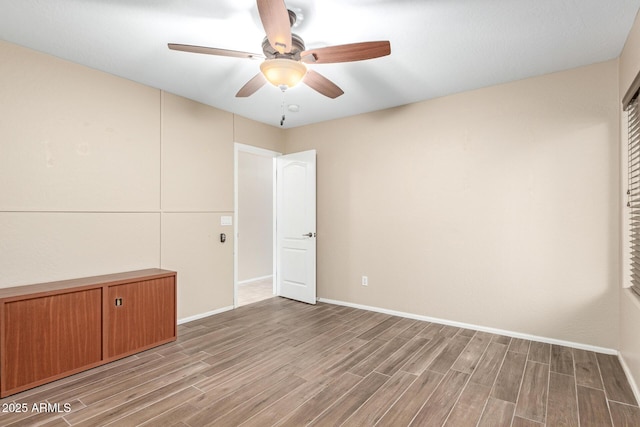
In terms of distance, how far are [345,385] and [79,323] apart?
7.14 feet

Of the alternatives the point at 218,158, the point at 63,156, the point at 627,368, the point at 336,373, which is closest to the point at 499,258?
the point at 627,368

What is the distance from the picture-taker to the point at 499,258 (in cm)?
342

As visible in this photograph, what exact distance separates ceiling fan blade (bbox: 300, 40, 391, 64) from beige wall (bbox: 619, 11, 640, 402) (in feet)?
5.76

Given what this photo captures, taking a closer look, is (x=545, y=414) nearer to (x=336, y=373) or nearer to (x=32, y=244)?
(x=336, y=373)

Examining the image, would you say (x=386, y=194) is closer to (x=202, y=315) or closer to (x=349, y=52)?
(x=349, y=52)

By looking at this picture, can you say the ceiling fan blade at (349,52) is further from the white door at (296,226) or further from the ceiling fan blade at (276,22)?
the white door at (296,226)

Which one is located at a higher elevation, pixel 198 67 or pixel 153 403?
pixel 198 67

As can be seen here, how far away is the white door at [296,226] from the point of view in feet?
15.4

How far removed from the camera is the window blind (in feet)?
7.98

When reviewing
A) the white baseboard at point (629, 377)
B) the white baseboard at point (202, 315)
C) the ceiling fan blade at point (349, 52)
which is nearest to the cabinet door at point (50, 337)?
the white baseboard at point (202, 315)

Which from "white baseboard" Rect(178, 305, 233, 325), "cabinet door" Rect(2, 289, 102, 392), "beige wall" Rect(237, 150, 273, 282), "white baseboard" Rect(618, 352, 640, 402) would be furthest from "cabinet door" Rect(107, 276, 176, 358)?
"white baseboard" Rect(618, 352, 640, 402)

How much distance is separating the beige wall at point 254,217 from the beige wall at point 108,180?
5.67 ft

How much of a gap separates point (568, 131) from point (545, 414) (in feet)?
8.02

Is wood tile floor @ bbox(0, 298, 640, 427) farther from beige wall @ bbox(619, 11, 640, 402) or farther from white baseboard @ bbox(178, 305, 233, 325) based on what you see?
white baseboard @ bbox(178, 305, 233, 325)
